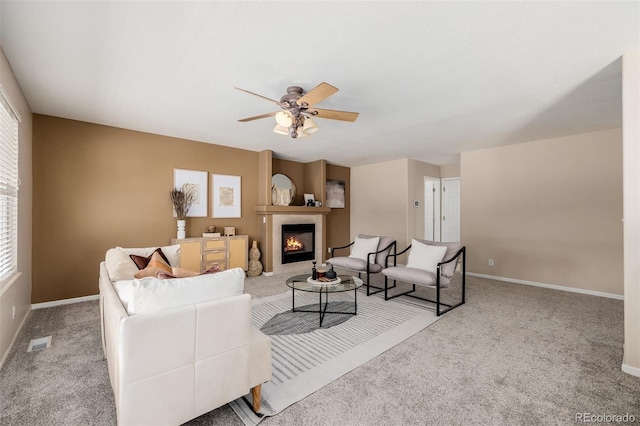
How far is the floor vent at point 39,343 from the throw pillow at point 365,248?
12.7 feet

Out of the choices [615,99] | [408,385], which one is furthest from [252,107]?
[615,99]

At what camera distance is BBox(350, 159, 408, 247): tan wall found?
21.3ft

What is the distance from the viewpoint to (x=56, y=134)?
3783 mm

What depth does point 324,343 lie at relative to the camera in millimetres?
2691

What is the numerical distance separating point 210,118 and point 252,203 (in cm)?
228

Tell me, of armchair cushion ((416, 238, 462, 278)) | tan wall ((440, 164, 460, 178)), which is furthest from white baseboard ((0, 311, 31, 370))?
tan wall ((440, 164, 460, 178))

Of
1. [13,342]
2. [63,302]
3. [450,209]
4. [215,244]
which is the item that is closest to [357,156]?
[450,209]

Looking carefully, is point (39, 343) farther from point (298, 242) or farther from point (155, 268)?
point (298, 242)

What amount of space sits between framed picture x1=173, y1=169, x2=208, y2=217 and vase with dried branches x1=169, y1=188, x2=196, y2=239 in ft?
0.27

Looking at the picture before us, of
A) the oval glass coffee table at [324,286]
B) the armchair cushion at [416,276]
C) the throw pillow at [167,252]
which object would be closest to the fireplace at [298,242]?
the oval glass coffee table at [324,286]

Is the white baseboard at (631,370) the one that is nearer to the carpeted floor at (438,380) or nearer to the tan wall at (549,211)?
the carpeted floor at (438,380)

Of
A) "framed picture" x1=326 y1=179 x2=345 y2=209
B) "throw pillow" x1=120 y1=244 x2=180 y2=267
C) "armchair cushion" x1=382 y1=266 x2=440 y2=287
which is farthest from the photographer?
"framed picture" x1=326 y1=179 x2=345 y2=209

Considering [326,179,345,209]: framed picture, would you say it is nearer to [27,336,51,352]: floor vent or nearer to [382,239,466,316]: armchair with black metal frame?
[382,239,466,316]: armchair with black metal frame

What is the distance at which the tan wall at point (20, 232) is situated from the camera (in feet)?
7.78
